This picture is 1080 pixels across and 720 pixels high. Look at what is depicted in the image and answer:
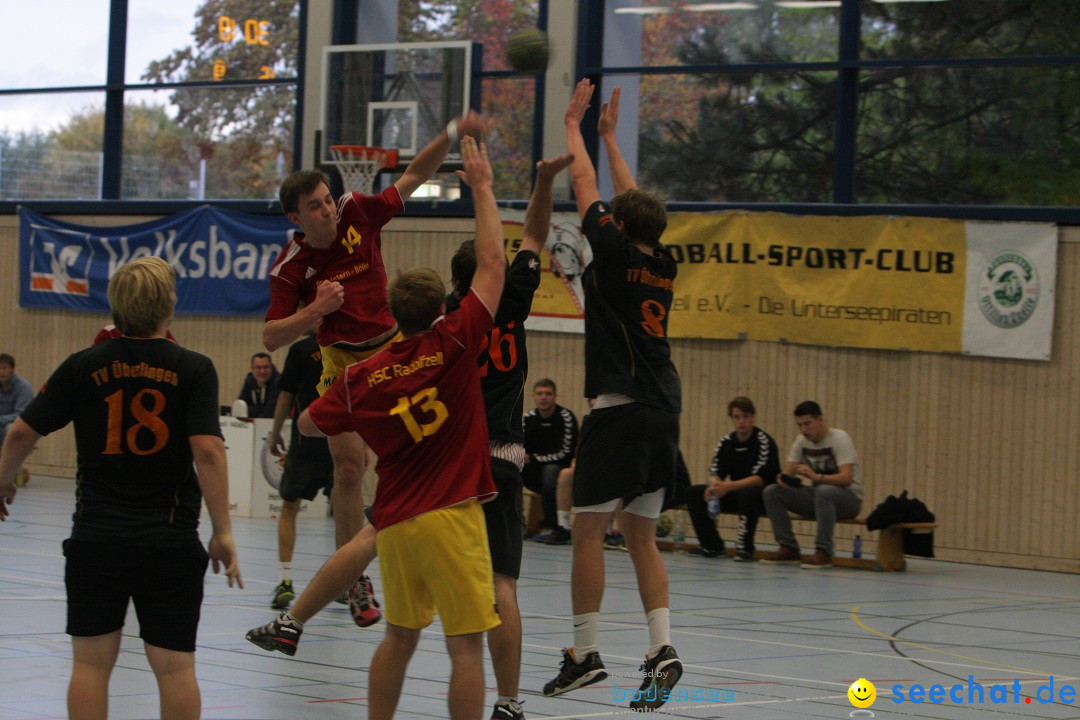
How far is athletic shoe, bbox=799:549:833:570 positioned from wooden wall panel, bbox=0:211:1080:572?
138 cm

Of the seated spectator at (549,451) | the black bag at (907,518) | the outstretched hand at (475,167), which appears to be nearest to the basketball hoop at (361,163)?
the seated spectator at (549,451)

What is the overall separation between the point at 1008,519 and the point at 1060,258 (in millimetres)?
2569

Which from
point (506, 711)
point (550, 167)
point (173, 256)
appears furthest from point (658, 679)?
point (173, 256)

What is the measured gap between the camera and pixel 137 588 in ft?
14.8

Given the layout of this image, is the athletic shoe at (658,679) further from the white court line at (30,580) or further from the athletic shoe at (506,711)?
the white court line at (30,580)

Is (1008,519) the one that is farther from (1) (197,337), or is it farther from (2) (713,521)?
(1) (197,337)

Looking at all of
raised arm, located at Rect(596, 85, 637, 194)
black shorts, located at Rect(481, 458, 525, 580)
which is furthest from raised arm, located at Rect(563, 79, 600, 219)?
black shorts, located at Rect(481, 458, 525, 580)

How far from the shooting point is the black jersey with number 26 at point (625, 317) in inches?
242

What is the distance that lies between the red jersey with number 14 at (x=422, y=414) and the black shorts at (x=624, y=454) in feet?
4.32

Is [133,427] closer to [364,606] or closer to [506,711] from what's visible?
[506,711]

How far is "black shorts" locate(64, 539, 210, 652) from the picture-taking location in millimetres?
4461

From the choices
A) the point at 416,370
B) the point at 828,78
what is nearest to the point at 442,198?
the point at 828,78

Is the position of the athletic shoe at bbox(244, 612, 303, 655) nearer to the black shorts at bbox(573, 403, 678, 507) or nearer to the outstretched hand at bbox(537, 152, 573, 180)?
the black shorts at bbox(573, 403, 678, 507)

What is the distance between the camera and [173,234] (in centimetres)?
1914
